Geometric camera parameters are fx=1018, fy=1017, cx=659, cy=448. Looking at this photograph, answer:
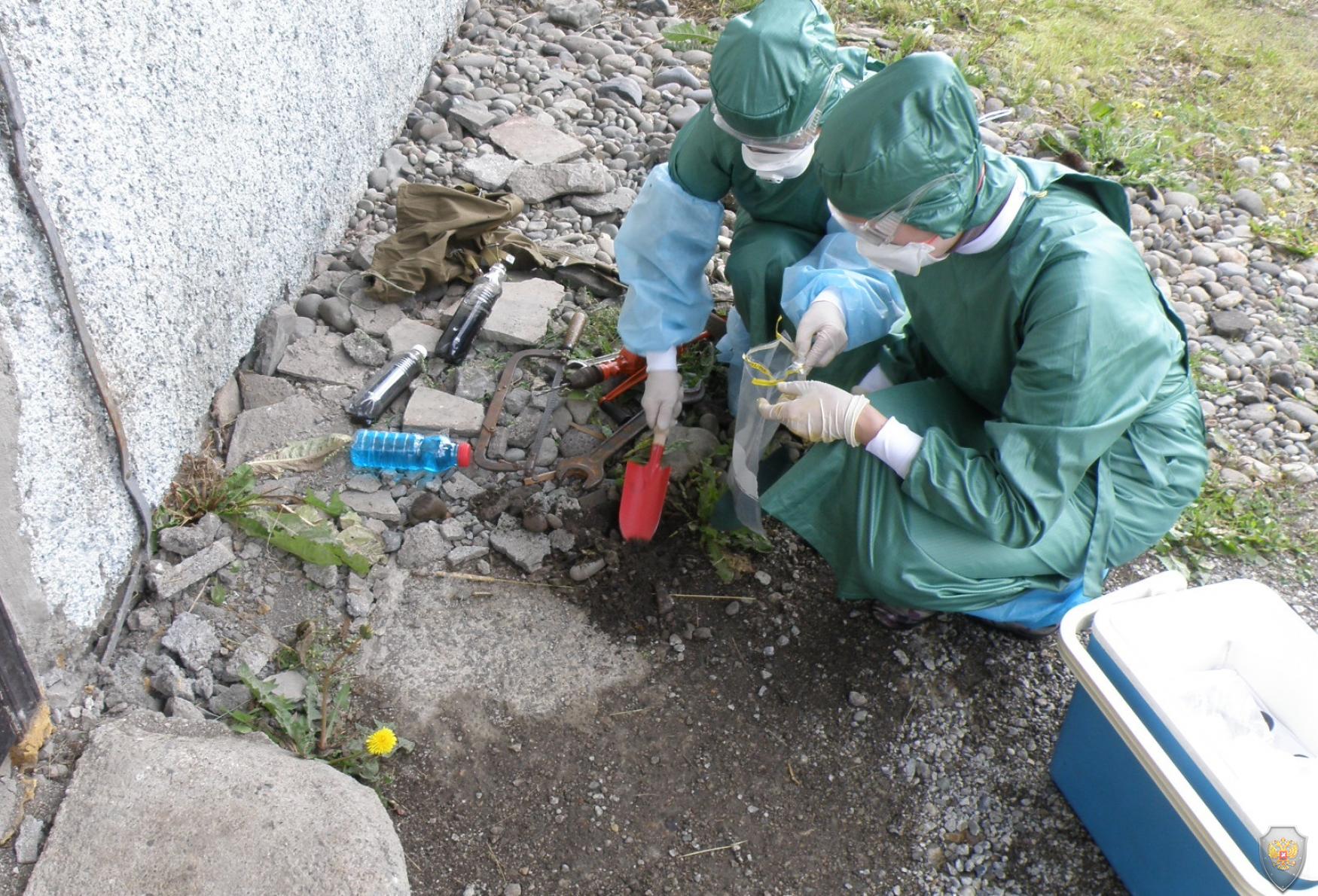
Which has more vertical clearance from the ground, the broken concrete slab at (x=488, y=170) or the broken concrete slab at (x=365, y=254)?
the broken concrete slab at (x=488, y=170)

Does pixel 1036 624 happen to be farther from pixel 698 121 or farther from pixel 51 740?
pixel 51 740

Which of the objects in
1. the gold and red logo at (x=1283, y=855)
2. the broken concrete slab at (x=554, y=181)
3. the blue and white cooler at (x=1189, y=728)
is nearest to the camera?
the gold and red logo at (x=1283, y=855)

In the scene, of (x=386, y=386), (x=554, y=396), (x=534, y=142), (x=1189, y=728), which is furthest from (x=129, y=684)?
(x=534, y=142)

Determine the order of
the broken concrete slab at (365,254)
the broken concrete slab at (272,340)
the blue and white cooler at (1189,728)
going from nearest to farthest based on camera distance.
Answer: the blue and white cooler at (1189,728) → the broken concrete slab at (272,340) → the broken concrete slab at (365,254)

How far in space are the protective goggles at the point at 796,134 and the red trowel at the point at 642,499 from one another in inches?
31.0

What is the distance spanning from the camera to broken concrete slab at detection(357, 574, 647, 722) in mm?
2305

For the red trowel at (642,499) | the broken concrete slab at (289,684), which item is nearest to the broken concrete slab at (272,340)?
the broken concrete slab at (289,684)

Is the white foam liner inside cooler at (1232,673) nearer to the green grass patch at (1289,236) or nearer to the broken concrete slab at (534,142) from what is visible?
the green grass patch at (1289,236)

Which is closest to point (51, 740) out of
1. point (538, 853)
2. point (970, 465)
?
point (538, 853)

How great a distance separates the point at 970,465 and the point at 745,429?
2.19ft

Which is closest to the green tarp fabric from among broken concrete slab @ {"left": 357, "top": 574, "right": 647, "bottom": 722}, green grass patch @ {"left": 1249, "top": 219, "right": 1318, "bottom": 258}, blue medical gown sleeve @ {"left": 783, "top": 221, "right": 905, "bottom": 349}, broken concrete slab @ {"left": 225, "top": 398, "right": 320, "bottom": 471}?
broken concrete slab @ {"left": 225, "top": 398, "right": 320, "bottom": 471}

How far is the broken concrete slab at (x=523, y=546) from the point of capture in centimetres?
254

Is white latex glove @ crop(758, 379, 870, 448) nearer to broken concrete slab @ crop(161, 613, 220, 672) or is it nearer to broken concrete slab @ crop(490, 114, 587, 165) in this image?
broken concrete slab @ crop(161, 613, 220, 672)

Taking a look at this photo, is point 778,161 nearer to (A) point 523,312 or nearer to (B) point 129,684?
(A) point 523,312
